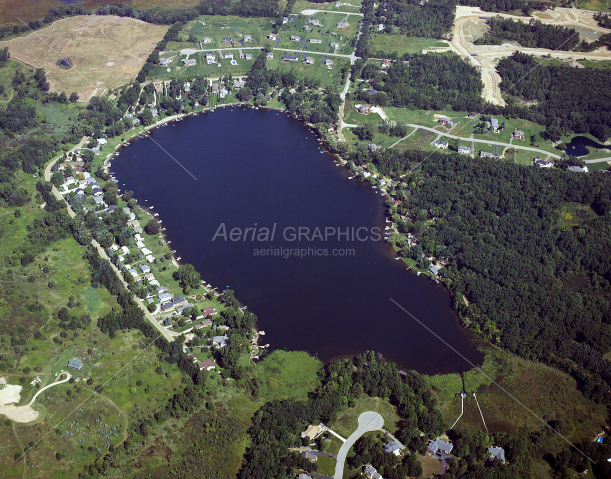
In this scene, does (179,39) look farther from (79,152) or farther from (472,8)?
(472,8)

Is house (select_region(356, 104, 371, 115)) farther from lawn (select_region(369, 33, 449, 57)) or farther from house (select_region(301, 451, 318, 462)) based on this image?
house (select_region(301, 451, 318, 462))

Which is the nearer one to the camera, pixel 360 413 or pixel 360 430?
pixel 360 430

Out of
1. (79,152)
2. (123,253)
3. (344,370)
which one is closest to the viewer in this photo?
(344,370)

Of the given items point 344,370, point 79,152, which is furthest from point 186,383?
point 79,152

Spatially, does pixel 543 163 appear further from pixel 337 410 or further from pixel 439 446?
pixel 337 410

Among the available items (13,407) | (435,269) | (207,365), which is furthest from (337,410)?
(13,407)

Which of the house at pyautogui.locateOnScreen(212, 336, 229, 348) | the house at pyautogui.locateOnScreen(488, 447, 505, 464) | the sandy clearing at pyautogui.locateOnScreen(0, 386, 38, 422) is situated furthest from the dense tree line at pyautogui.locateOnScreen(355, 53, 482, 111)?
the sandy clearing at pyautogui.locateOnScreen(0, 386, 38, 422)
